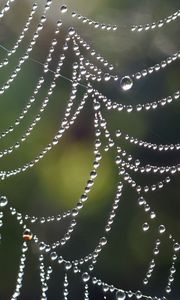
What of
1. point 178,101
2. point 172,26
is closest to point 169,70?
point 178,101

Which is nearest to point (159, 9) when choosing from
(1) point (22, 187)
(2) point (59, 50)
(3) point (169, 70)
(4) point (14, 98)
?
(3) point (169, 70)

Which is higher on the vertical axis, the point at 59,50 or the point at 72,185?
the point at 59,50

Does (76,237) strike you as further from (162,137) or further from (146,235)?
(162,137)

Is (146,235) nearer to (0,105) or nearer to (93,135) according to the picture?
(93,135)

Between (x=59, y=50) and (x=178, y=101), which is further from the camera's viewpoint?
(x=178, y=101)

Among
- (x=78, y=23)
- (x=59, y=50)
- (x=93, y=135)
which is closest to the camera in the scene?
(x=78, y=23)

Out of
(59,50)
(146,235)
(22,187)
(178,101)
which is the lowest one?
(146,235)

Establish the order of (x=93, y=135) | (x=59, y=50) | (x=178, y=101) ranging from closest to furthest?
(x=59, y=50) → (x=93, y=135) → (x=178, y=101)
